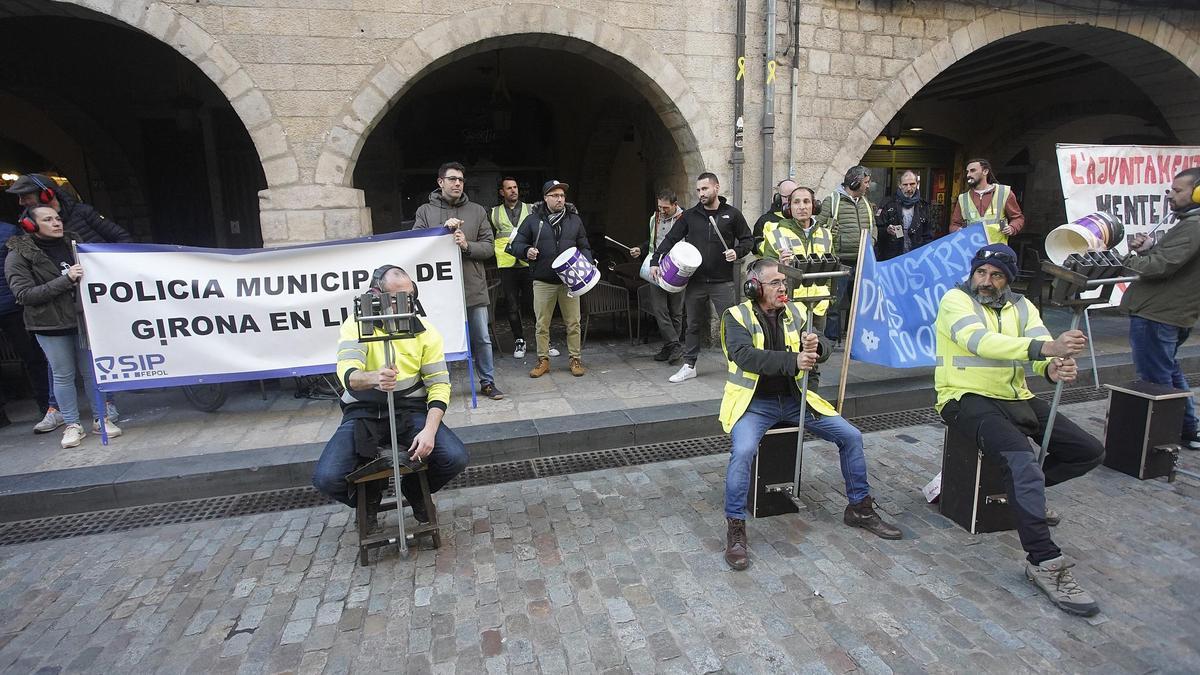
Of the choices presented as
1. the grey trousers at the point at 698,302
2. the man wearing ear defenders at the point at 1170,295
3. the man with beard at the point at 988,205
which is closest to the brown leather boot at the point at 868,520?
the man wearing ear defenders at the point at 1170,295

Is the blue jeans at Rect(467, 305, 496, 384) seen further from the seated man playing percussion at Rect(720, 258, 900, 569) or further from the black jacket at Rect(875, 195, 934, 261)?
the black jacket at Rect(875, 195, 934, 261)

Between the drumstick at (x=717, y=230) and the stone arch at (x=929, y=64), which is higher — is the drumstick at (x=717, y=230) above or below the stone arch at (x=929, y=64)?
below

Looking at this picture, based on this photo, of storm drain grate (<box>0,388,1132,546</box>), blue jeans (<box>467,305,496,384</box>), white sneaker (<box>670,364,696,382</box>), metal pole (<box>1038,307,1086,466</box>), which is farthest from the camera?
white sneaker (<box>670,364,696,382</box>)

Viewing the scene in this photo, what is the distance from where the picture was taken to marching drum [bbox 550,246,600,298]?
622cm

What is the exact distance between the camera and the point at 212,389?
5848mm

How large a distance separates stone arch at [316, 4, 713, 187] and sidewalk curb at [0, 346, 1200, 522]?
2.82m

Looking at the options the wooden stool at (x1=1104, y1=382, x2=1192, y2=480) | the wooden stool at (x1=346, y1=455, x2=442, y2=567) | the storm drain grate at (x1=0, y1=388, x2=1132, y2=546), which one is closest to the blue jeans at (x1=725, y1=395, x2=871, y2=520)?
the storm drain grate at (x1=0, y1=388, x2=1132, y2=546)

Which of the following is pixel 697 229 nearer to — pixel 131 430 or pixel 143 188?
pixel 131 430

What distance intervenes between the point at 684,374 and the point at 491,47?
3.88 m

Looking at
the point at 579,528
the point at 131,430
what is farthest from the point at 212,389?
the point at 579,528

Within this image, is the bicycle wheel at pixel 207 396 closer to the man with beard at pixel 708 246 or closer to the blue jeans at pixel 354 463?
the blue jeans at pixel 354 463

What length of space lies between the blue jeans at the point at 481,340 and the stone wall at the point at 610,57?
1458mm

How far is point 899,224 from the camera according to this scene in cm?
793

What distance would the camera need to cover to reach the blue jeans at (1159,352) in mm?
4691
